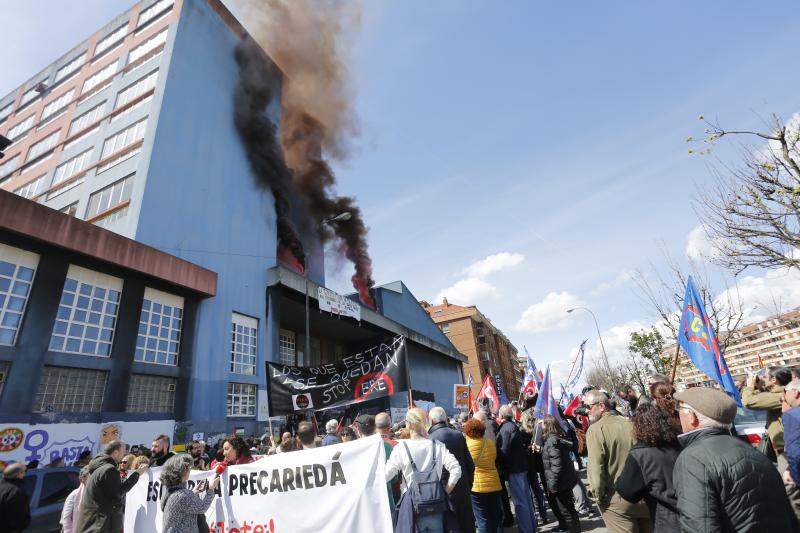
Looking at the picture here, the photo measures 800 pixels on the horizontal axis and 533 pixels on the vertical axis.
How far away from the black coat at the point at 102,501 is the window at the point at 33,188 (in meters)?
33.5

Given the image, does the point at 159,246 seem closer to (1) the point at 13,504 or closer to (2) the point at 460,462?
(1) the point at 13,504

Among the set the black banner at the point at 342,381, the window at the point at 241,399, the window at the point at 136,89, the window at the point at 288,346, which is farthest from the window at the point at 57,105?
the black banner at the point at 342,381

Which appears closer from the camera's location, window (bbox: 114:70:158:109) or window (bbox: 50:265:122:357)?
window (bbox: 50:265:122:357)

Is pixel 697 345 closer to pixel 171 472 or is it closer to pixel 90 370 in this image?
pixel 171 472

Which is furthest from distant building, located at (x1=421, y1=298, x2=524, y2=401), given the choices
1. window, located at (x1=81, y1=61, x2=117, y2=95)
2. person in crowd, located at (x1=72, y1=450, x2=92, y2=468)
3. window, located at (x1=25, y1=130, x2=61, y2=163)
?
person in crowd, located at (x1=72, y1=450, x2=92, y2=468)

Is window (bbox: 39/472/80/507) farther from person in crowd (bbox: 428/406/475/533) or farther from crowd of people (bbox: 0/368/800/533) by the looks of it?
person in crowd (bbox: 428/406/475/533)

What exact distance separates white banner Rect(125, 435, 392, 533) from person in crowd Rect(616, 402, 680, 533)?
2393 mm

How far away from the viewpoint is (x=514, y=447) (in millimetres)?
6266

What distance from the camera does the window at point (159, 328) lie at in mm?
15344

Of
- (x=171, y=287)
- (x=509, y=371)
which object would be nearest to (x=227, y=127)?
(x=171, y=287)

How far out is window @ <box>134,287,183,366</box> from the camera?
15.3 metres

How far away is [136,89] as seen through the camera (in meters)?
25.4

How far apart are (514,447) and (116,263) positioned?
1477 centimetres

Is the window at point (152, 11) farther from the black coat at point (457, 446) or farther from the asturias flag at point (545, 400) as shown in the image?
the black coat at point (457, 446)
